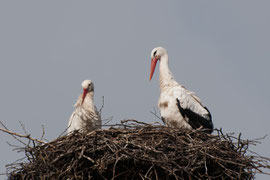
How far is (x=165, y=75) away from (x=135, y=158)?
2.33 m

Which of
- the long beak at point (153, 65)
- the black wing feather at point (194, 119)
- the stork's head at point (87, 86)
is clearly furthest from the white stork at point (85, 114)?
the black wing feather at point (194, 119)

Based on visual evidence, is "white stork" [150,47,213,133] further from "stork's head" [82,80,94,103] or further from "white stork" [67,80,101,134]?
"stork's head" [82,80,94,103]

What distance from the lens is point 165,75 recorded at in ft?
27.9

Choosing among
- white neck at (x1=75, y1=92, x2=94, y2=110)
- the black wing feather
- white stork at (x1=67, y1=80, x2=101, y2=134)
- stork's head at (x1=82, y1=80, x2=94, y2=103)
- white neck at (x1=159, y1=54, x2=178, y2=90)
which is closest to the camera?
the black wing feather

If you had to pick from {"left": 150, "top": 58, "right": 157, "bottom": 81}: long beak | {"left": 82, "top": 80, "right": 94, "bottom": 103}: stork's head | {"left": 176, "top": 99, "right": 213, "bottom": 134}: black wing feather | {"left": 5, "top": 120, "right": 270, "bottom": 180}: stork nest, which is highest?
{"left": 150, "top": 58, "right": 157, "bottom": 81}: long beak

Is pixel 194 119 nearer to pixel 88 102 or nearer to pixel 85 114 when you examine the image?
pixel 85 114

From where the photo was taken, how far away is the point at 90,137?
6.71 m

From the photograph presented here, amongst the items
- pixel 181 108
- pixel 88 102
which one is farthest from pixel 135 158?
pixel 88 102

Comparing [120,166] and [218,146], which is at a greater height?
[218,146]

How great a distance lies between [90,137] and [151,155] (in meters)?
0.69

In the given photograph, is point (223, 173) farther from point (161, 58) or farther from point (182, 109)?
point (161, 58)

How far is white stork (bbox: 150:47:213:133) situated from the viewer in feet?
26.3

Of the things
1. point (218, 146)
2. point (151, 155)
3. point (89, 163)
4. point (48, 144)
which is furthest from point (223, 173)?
point (48, 144)

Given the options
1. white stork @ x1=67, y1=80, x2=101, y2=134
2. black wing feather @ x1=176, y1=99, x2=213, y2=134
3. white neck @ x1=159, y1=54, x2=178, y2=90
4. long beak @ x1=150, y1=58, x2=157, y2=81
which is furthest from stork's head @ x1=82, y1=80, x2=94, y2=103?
black wing feather @ x1=176, y1=99, x2=213, y2=134
